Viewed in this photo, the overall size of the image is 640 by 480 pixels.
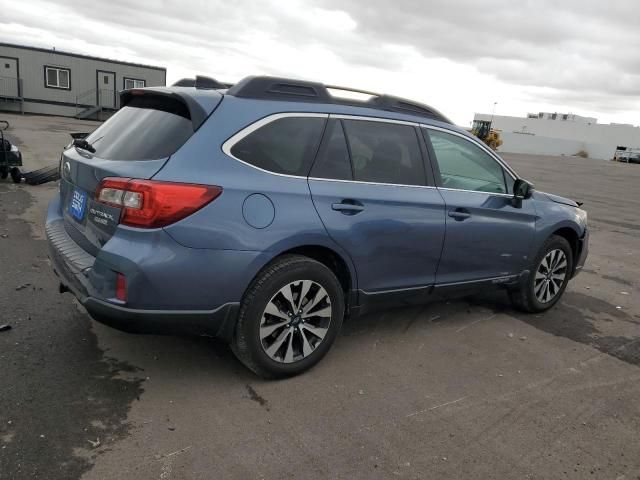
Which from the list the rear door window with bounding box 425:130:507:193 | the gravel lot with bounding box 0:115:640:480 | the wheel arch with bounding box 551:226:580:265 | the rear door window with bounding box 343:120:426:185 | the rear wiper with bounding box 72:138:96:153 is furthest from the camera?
the wheel arch with bounding box 551:226:580:265

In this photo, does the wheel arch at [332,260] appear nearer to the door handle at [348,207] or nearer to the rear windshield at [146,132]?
the door handle at [348,207]

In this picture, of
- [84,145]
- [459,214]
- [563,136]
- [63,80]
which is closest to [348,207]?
[459,214]

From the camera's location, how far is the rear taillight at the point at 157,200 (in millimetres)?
2787

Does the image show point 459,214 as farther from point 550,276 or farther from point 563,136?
point 563,136

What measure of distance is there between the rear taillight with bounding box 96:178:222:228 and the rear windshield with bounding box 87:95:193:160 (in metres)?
0.25

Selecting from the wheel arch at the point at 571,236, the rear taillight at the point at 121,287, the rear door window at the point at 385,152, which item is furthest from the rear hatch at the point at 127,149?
the wheel arch at the point at 571,236

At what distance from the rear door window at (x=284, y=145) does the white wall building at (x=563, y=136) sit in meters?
59.3

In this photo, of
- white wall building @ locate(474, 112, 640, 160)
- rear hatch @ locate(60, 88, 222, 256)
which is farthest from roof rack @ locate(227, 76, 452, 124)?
white wall building @ locate(474, 112, 640, 160)

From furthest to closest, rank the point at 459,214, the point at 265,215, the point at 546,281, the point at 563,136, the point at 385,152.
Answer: the point at 563,136 → the point at 546,281 → the point at 459,214 → the point at 385,152 → the point at 265,215

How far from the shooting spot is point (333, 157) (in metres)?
3.45

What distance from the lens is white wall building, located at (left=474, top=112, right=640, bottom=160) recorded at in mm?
68938

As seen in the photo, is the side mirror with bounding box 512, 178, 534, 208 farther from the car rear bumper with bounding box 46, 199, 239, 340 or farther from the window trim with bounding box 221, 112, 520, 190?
the car rear bumper with bounding box 46, 199, 239, 340

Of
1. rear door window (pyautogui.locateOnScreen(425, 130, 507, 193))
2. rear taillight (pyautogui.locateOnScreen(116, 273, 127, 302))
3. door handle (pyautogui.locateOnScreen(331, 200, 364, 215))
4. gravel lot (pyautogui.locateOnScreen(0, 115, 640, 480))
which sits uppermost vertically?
rear door window (pyautogui.locateOnScreen(425, 130, 507, 193))

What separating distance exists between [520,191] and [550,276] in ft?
3.41
